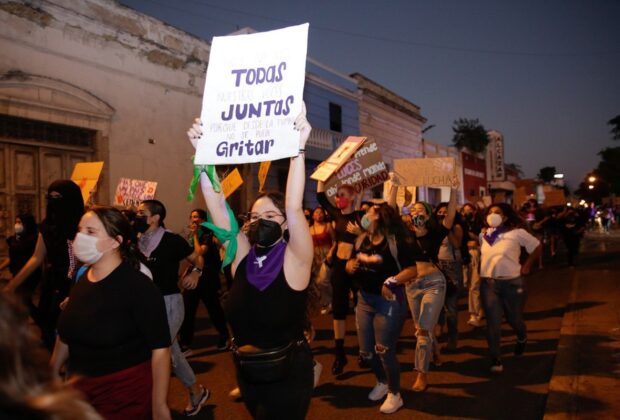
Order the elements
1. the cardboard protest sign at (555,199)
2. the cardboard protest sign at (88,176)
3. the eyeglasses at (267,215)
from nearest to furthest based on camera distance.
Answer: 1. the eyeglasses at (267,215)
2. the cardboard protest sign at (88,176)
3. the cardboard protest sign at (555,199)

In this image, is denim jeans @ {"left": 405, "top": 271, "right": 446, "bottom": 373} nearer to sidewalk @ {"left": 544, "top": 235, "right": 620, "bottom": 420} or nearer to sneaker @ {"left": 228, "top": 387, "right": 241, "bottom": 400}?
sidewalk @ {"left": 544, "top": 235, "right": 620, "bottom": 420}

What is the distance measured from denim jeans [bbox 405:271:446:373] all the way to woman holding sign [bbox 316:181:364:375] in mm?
748

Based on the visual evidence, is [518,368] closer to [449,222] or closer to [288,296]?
[449,222]

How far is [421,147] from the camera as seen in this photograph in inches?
1209

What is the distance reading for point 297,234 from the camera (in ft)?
8.73

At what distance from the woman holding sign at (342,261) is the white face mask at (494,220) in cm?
153

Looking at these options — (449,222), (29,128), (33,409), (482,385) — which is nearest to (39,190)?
(29,128)

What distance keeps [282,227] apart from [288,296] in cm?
42

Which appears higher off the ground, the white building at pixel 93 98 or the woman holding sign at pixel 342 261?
the white building at pixel 93 98

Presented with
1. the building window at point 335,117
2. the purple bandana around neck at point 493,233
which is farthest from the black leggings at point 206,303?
the building window at point 335,117

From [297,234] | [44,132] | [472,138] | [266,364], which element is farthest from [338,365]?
[472,138]

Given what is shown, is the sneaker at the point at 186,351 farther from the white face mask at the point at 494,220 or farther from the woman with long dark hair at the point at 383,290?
the white face mask at the point at 494,220

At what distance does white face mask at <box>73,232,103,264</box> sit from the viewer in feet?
8.97

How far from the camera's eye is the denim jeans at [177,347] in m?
4.53
